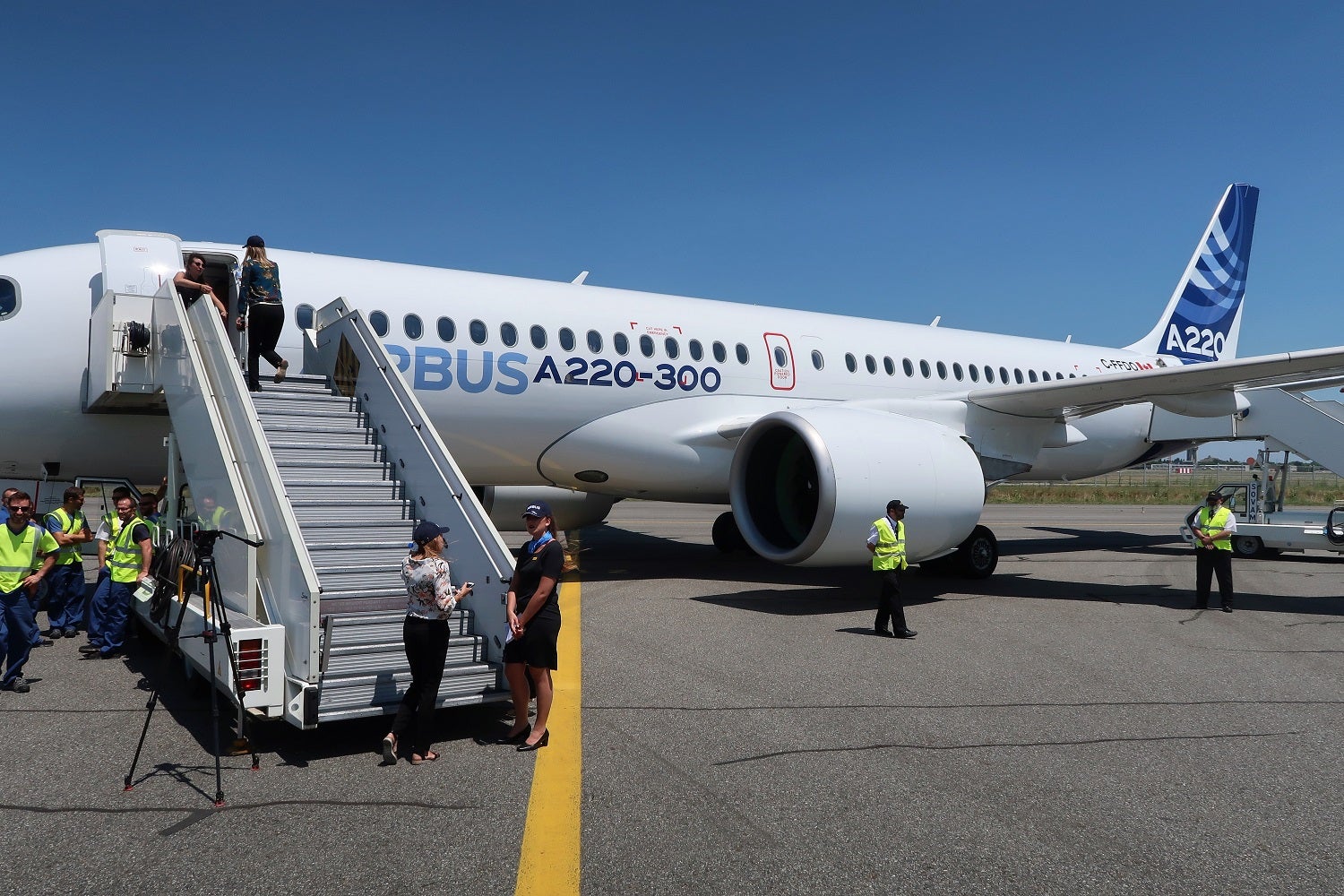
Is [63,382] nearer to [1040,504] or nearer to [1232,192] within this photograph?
[1232,192]

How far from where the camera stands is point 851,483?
10484 millimetres

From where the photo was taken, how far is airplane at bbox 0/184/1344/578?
9.38 m

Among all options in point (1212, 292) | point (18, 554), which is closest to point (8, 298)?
point (18, 554)

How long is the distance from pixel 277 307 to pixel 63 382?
2105mm

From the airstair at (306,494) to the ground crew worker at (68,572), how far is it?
967 millimetres

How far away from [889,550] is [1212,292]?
14898mm

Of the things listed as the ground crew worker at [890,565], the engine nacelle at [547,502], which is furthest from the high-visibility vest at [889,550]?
the engine nacelle at [547,502]

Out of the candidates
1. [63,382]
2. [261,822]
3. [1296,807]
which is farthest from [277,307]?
[1296,807]

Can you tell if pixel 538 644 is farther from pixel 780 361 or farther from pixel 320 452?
pixel 780 361

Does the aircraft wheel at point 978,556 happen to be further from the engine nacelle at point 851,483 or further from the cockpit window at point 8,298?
the cockpit window at point 8,298

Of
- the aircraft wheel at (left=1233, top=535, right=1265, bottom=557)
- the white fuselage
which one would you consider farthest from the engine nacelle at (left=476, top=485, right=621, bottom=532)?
the aircraft wheel at (left=1233, top=535, right=1265, bottom=557)

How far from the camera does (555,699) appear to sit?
22.2 ft

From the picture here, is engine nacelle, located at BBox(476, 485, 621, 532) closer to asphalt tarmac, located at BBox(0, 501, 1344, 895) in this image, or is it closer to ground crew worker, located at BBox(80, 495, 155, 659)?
asphalt tarmac, located at BBox(0, 501, 1344, 895)

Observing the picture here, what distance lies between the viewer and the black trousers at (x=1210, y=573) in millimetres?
11102
